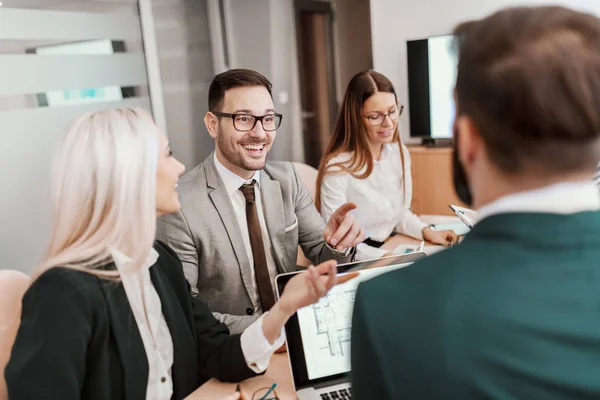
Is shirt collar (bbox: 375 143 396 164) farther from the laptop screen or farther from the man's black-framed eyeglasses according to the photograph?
the laptop screen

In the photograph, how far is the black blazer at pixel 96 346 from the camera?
3.18ft

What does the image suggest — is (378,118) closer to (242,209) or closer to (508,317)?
(242,209)

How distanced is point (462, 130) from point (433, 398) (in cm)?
32

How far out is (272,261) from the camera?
71.7 inches

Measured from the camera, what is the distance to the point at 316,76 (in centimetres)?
513

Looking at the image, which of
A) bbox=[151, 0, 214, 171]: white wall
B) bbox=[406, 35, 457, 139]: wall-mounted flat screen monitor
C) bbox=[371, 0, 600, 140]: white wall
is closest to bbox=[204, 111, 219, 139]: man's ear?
bbox=[151, 0, 214, 171]: white wall

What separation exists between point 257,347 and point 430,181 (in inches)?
113

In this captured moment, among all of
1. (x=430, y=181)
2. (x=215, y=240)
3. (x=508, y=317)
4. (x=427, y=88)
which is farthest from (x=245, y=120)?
(x=427, y=88)

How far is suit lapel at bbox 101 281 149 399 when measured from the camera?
3.57 feet

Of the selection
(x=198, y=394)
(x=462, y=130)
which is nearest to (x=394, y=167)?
(x=198, y=394)

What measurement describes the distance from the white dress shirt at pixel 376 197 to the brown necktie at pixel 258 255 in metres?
0.65

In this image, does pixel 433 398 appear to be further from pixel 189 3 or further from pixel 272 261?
pixel 189 3

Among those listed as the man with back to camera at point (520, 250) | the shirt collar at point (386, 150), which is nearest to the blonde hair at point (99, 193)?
the man with back to camera at point (520, 250)

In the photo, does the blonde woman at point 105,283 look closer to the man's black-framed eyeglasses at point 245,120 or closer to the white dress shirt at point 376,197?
the man's black-framed eyeglasses at point 245,120
